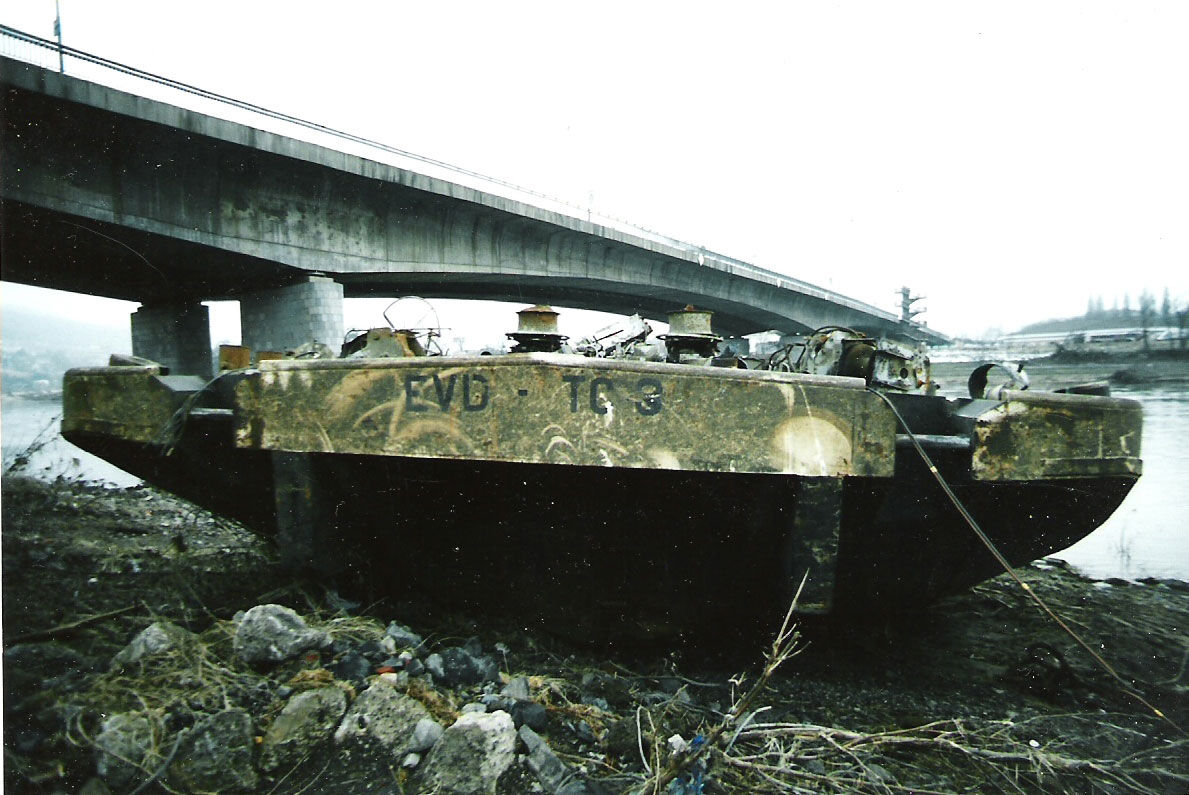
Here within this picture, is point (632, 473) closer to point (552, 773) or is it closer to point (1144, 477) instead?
point (552, 773)

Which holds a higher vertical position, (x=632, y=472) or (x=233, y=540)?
(x=632, y=472)

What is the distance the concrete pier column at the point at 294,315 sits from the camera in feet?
26.2

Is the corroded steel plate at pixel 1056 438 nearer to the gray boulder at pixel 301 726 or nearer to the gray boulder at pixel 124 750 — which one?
the gray boulder at pixel 301 726

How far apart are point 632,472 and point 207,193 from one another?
6.96 metres

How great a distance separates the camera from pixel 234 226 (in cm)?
692

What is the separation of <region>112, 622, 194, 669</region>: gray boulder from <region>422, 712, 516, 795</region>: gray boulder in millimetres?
1036

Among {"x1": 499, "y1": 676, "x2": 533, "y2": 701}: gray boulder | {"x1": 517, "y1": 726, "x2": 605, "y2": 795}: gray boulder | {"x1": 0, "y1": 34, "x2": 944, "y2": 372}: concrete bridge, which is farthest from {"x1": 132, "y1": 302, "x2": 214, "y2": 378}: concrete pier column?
{"x1": 517, "y1": 726, "x2": 605, "y2": 795}: gray boulder

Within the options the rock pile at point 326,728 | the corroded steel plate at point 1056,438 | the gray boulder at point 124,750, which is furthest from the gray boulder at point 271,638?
the corroded steel plate at point 1056,438

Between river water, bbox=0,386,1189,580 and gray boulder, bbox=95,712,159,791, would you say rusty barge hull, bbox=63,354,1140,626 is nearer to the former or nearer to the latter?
river water, bbox=0,386,1189,580

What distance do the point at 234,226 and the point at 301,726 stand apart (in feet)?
22.8

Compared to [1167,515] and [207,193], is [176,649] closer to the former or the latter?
[1167,515]

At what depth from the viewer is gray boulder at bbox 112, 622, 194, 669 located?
72.2 inches

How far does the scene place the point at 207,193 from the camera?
6.65 meters


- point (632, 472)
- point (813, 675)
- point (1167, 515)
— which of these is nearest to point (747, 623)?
point (813, 675)
